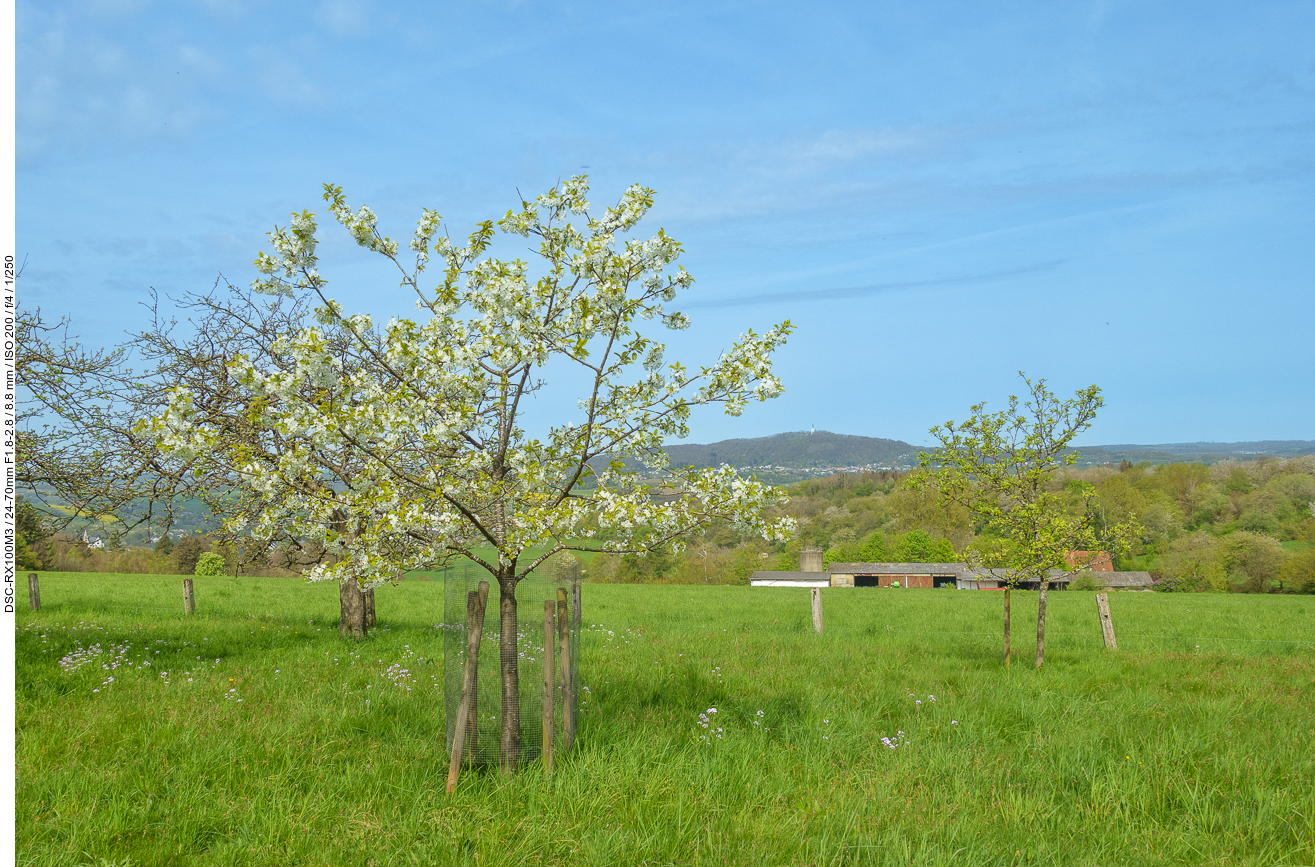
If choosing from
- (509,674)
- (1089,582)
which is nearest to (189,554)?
(509,674)

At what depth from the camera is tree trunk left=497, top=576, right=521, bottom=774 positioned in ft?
23.1

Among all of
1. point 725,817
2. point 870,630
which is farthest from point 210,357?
point 870,630

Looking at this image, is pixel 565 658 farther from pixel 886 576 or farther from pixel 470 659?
pixel 886 576

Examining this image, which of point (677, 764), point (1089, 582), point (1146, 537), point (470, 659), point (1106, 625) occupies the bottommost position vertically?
point (1089, 582)

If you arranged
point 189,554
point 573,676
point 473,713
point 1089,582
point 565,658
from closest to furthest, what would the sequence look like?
point 473,713 → point 565,658 → point 573,676 → point 189,554 → point 1089,582

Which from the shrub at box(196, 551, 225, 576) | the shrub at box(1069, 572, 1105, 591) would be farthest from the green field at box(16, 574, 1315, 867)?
the shrub at box(1069, 572, 1105, 591)

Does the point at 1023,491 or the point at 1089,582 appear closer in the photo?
the point at 1023,491

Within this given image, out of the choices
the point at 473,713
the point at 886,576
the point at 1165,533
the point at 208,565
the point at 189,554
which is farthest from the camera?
the point at 886,576

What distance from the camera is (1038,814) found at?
648cm

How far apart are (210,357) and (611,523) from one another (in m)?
10.4

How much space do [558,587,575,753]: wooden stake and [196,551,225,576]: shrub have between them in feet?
211

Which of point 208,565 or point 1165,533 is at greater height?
point 208,565

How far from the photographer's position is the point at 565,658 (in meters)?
7.24

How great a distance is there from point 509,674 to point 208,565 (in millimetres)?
65427
